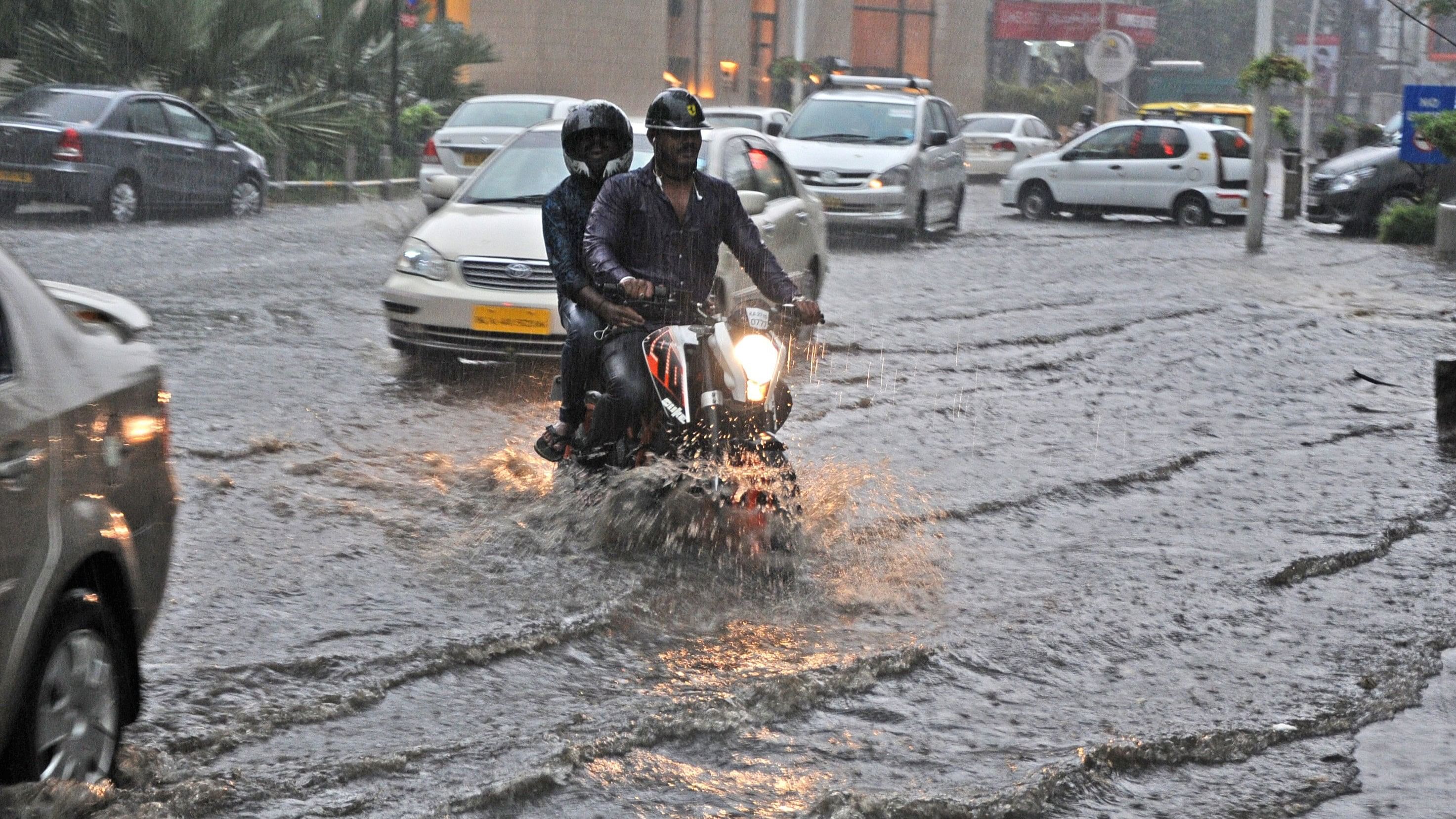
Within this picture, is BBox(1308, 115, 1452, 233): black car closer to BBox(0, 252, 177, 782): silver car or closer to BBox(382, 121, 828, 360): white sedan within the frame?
BBox(382, 121, 828, 360): white sedan

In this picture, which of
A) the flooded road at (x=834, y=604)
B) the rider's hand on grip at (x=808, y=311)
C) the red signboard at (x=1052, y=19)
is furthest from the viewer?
the red signboard at (x=1052, y=19)

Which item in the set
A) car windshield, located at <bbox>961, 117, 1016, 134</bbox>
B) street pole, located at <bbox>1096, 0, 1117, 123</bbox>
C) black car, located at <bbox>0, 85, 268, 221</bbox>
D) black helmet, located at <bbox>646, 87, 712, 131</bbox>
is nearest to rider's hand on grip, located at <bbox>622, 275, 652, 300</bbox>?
black helmet, located at <bbox>646, 87, 712, 131</bbox>

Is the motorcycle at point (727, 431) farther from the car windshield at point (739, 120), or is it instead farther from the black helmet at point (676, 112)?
the car windshield at point (739, 120)

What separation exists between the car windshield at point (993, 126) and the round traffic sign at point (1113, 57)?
6416 mm

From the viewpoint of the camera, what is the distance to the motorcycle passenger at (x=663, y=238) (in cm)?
643

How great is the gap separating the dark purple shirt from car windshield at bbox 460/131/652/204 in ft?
14.0

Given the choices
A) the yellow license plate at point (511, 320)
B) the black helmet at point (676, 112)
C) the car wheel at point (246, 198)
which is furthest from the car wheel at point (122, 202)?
the black helmet at point (676, 112)

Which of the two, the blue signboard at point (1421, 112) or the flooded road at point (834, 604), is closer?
the flooded road at point (834, 604)

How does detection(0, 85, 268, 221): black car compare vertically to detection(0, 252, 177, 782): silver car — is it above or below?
above

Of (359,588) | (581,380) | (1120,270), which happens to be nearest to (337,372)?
(581,380)

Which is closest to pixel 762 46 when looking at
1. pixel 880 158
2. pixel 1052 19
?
pixel 1052 19

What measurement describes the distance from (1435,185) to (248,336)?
17463 millimetres

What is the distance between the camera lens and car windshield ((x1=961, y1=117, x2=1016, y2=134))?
41781mm

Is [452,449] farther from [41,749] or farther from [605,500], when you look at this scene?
[41,749]
